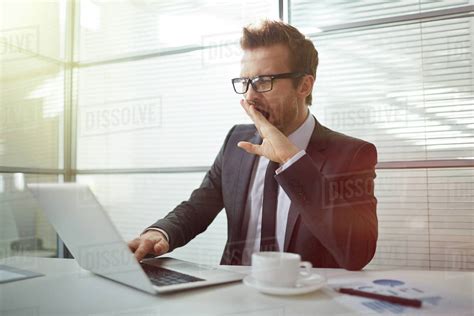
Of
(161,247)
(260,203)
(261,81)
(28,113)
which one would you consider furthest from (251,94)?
(28,113)

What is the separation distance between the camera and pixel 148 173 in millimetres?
1466

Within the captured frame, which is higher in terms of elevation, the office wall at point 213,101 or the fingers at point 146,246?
the office wall at point 213,101

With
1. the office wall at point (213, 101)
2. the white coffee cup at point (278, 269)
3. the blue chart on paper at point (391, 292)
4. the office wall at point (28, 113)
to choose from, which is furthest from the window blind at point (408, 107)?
the office wall at point (28, 113)

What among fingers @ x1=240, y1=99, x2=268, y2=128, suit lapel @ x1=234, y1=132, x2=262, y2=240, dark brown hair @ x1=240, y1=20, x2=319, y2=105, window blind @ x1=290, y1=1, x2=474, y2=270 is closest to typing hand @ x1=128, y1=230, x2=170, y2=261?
suit lapel @ x1=234, y1=132, x2=262, y2=240

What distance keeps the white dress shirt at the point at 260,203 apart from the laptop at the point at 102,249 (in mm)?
244

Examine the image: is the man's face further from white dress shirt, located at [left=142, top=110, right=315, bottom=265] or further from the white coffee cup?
the white coffee cup

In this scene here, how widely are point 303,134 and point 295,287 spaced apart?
485 mm

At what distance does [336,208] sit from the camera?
68 centimetres

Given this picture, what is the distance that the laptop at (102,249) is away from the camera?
1.41 feet

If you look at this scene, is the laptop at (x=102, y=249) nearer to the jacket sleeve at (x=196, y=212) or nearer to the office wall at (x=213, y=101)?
the jacket sleeve at (x=196, y=212)

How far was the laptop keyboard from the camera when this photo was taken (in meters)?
0.46

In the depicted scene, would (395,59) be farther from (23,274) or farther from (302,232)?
(23,274)

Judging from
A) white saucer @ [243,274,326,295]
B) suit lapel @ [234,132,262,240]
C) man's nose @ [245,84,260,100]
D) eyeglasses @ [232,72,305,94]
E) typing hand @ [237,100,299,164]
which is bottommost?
white saucer @ [243,274,326,295]

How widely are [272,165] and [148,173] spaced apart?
752 mm
